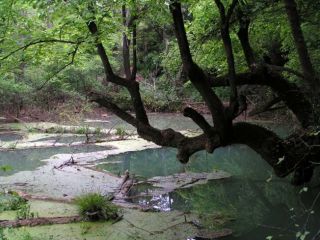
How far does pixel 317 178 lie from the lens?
828 centimetres

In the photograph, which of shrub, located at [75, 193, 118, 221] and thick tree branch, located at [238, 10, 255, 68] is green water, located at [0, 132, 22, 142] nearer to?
shrub, located at [75, 193, 118, 221]

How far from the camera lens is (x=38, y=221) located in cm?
603

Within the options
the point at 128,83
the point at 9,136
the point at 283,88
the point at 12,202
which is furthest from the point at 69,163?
the point at 9,136

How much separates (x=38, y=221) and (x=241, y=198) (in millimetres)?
3543

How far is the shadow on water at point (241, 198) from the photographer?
20.4 feet

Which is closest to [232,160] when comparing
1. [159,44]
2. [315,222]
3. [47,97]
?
[315,222]

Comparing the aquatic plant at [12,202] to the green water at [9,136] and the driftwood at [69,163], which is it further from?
the green water at [9,136]

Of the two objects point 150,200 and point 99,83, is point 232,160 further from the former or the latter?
point 99,83

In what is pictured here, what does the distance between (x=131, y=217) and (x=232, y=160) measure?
5.07 metres

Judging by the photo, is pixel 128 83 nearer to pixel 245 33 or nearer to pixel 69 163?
pixel 245 33

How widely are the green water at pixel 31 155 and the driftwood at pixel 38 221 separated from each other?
14.4 ft

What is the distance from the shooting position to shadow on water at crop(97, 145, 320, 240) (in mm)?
6230

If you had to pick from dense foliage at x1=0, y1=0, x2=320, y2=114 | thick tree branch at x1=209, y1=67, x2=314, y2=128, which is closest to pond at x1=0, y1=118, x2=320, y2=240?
thick tree branch at x1=209, y1=67, x2=314, y2=128

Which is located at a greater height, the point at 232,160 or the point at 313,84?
the point at 313,84
